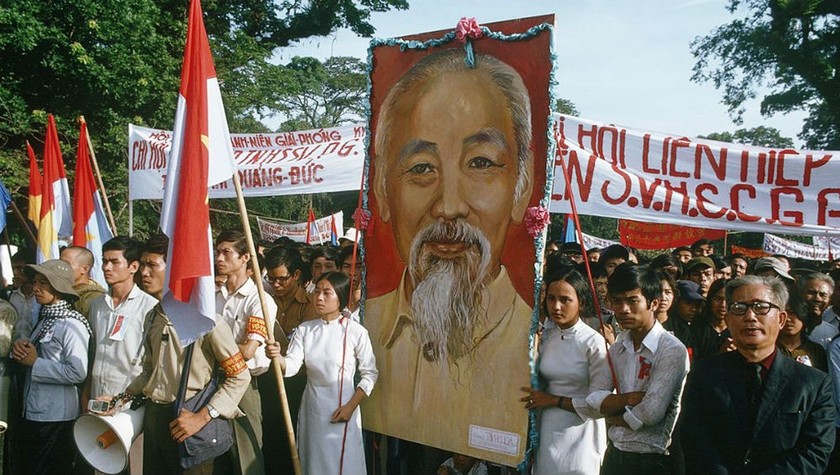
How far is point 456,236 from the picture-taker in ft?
12.3

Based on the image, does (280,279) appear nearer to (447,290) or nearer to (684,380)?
(447,290)

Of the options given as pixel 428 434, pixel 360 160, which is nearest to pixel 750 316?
pixel 428 434

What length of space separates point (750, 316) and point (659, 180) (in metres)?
2.22

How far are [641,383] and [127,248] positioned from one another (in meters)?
3.18

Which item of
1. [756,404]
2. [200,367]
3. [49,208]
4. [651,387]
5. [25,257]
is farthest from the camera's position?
[25,257]

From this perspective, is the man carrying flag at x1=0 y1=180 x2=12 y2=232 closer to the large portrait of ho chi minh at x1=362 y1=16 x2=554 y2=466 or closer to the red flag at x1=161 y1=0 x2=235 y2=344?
the red flag at x1=161 y1=0 x2=235 y2=344

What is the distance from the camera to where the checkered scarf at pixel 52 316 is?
4.50m

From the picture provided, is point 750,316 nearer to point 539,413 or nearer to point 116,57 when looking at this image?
point 539,413

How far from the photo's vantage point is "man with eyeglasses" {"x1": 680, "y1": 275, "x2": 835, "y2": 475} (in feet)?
9.10

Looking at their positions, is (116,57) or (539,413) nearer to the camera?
(539,413)

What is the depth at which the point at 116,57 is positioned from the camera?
12.1 meters

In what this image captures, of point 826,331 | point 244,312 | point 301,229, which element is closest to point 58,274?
point 244,312

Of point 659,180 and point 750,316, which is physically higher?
point 659,180

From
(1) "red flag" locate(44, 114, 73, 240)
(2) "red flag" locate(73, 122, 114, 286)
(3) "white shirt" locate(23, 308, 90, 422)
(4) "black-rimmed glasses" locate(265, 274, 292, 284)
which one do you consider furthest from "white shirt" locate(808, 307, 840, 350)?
(1) "red flag" locate(44, 114, 73, 240)
